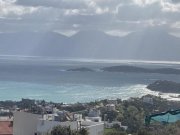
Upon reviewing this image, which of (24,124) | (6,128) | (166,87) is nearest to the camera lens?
(6,128)

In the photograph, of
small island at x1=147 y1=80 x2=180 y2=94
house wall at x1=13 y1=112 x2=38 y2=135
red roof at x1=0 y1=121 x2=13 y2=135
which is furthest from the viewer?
small island at x1=147 y1=80 x2=180 y2=94

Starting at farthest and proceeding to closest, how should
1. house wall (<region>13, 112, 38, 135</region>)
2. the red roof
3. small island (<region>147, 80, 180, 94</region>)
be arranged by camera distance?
small island (<region>147, 80, 180, 94</region>)
house wall (<region>13, 112, 38, 135</region>)
the red roof

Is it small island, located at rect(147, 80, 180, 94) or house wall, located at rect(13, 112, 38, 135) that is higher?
house wall, located at rect(13, 112, 38, 135)

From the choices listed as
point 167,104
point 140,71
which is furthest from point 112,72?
point 167,104

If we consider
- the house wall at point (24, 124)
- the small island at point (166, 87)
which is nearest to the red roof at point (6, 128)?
the house wall at point (24, 124)

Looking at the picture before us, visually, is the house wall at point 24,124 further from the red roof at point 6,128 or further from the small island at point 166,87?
the small island at point 166,87

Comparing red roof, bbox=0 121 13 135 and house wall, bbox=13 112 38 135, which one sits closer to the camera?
red roof, bbox=0 121 13 135

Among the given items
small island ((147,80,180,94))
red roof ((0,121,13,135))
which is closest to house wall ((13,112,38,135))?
red roof ((0,121,13,135))

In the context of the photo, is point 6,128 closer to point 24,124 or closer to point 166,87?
point 24,124

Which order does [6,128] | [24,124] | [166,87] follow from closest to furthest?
1. [6,128]
2. [24,124]
3. [166,87]

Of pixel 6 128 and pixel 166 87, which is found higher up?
pixel 6 128

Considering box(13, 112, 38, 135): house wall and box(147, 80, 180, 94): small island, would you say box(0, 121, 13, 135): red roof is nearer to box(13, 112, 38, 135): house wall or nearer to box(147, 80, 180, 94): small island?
box(13, 112, 38, 135): house wall

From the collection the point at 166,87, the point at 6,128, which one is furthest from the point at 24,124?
the point at 166,87
